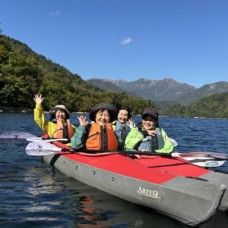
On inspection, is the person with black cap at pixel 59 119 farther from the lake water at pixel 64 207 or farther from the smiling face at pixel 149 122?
the smiling face at pixel 149 122

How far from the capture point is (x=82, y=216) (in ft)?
19.3

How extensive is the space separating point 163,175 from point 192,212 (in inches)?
35.3

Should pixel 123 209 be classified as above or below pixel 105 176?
below

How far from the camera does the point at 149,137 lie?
26.0 feet

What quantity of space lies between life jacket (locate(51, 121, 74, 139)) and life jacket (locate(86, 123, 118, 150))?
9.10ft

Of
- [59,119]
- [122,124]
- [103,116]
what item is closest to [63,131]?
[59,119]

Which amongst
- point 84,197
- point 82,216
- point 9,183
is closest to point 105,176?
point 84,197

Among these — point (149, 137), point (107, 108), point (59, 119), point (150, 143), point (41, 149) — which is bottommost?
point (41, 149)

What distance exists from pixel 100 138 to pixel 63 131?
9.87ft

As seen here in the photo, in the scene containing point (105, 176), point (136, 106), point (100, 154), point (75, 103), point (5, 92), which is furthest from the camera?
→ point (136, 106)

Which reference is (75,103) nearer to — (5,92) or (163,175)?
(5,92)

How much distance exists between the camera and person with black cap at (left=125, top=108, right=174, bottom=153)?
25.7 ft

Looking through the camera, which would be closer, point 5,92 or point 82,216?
point 82,216

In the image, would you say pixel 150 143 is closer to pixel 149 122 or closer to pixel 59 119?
pixel 149 122
